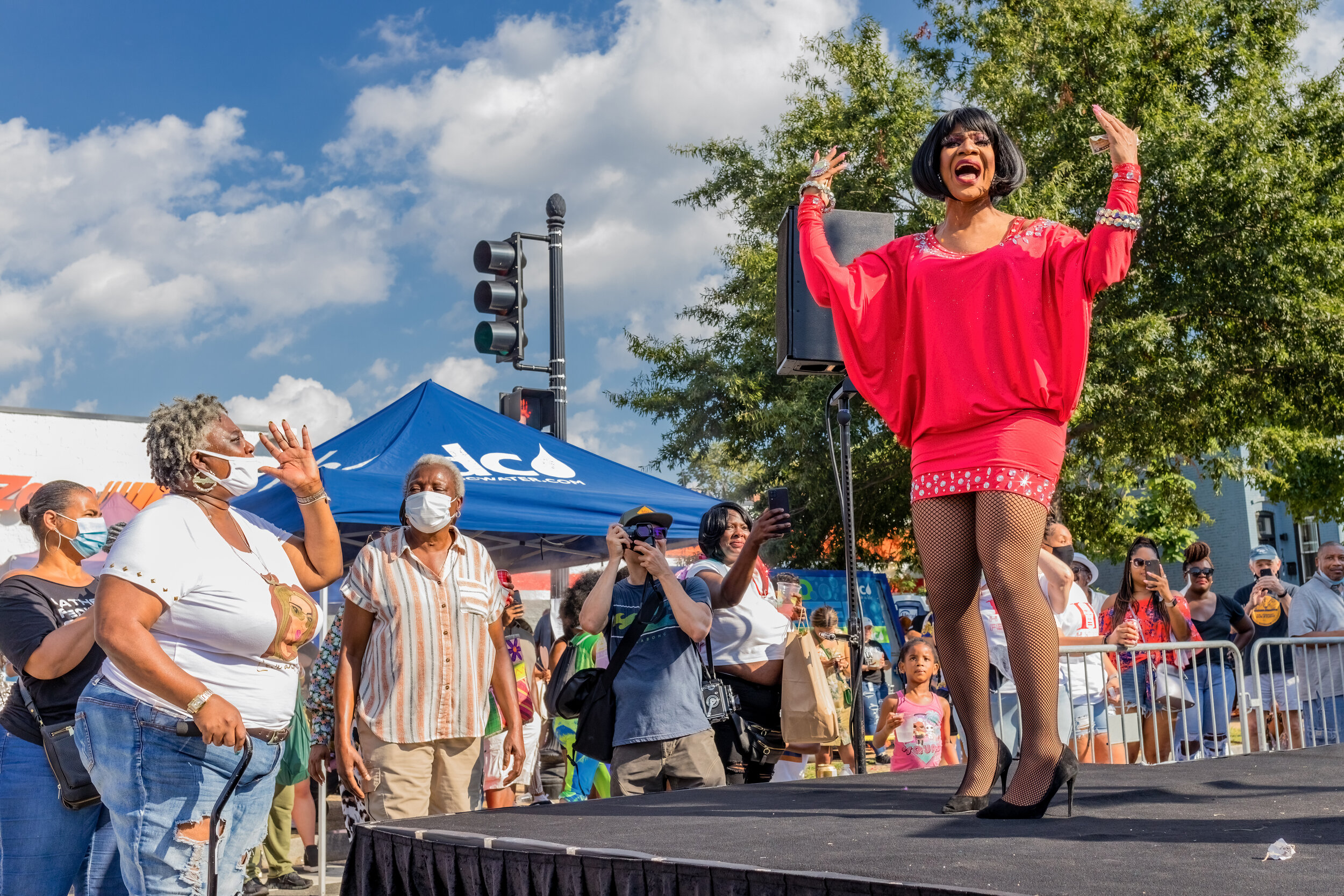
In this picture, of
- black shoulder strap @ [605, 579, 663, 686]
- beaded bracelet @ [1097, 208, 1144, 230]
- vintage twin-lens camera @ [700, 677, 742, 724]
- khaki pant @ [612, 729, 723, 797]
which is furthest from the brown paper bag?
beaded bracelet @ [1097, 208, 1144, 230]

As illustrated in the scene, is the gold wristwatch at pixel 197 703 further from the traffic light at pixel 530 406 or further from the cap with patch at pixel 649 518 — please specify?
the traffic light at pixel 530 406

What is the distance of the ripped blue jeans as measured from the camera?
260cm

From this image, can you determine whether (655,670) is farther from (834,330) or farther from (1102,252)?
(1102,252)

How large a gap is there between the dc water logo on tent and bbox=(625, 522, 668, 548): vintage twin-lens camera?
3255 millimetres

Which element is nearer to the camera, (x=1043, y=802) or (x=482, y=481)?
(x=1043, y=802)

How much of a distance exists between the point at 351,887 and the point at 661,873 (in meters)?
1.24

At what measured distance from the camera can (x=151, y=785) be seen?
2619mm

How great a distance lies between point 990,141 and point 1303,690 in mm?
5602

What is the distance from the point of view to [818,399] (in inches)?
742

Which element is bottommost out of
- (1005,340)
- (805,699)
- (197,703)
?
(805,699)

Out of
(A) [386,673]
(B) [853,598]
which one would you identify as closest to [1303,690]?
(B) [853,598]

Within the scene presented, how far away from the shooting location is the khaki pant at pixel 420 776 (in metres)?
3.73

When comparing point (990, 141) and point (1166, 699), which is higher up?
point (990, 141)

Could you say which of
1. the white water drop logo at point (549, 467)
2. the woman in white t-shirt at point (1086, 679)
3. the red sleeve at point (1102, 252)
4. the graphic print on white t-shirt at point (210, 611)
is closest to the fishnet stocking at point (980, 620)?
the red sleeve at point (1102, 252)
